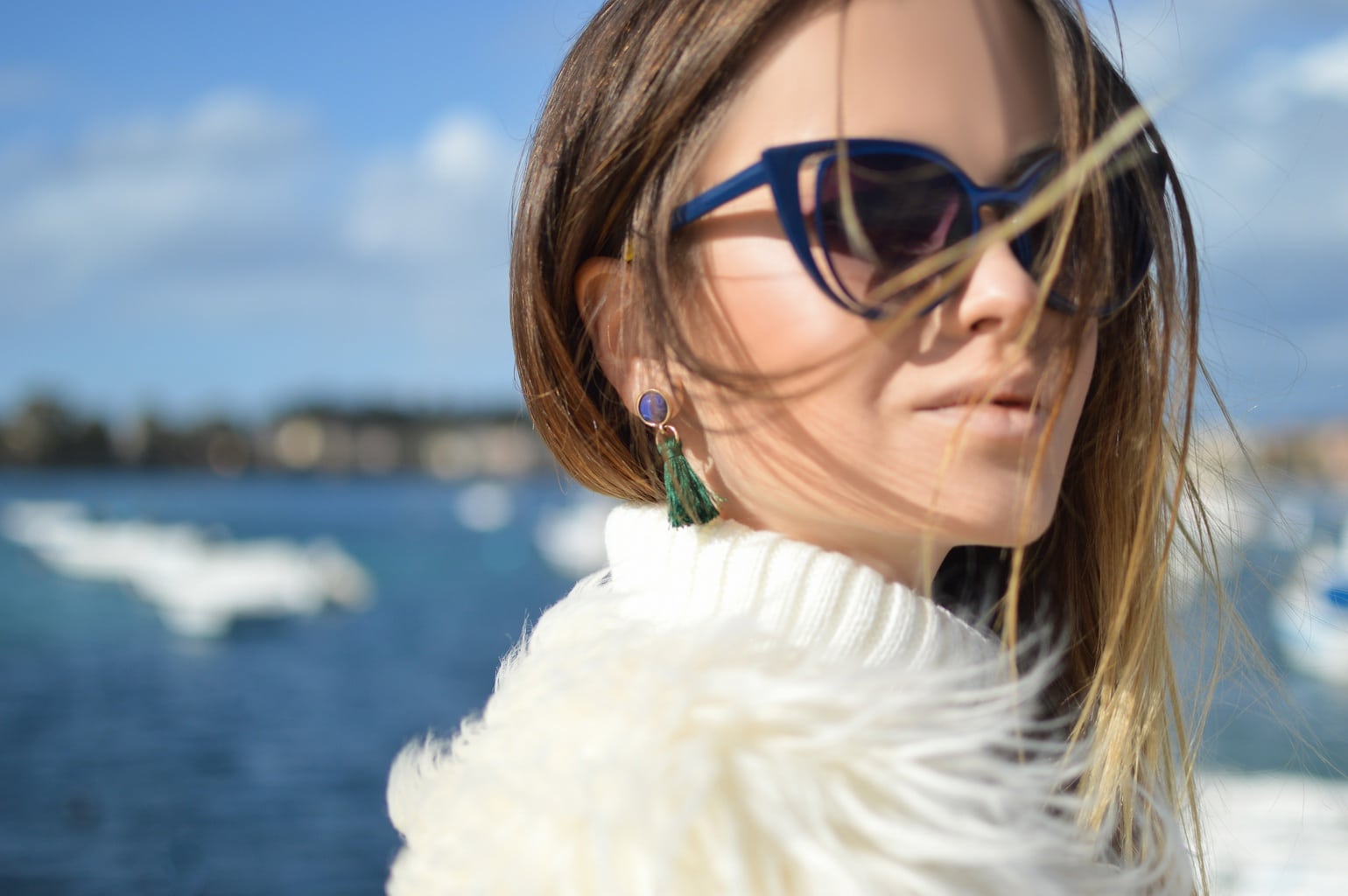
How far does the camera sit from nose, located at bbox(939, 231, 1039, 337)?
Result: 107 centimetres

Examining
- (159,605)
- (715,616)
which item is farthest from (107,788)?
(159,605)

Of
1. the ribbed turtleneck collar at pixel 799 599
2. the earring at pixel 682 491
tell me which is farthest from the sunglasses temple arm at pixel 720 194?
the ribbed turtleneck collar at pixel 799 599

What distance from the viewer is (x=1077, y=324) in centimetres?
114

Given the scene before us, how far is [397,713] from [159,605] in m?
14.1

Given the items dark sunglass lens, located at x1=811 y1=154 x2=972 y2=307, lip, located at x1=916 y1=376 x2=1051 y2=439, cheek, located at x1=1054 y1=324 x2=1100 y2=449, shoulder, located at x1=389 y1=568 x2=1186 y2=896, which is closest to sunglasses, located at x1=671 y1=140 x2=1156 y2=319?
dark sunglass lens, located at x1=811 y1=154 x2=972 y2=307

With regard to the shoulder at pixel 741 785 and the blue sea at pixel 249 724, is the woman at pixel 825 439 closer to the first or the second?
the shoulder at pixel 741 785

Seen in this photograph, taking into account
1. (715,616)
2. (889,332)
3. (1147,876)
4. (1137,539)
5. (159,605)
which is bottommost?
(159,605)

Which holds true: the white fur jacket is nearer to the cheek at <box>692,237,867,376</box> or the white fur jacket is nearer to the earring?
the earring

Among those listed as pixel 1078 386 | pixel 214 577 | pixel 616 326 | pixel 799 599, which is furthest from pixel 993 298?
pixel 214 577

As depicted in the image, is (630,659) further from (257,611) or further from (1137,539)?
(257,611)

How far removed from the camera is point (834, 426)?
1.14 m

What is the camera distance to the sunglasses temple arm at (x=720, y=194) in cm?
111

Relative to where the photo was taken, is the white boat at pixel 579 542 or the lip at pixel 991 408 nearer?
the lip at pixel 991 408

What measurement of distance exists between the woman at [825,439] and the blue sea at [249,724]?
0.41 meters
